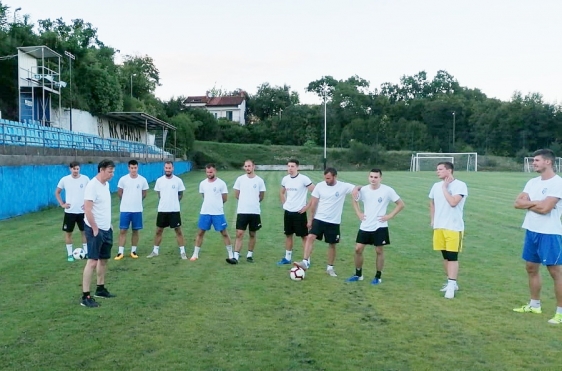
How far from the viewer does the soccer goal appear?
6981 cm

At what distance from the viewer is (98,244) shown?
7188mm

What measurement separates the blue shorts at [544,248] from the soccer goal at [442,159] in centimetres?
6394

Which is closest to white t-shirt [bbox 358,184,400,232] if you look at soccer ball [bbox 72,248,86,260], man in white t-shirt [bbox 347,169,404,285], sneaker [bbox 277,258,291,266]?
man in white t-shirt [bbox 347,169,404,285]

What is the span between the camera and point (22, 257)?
1055 centimetres

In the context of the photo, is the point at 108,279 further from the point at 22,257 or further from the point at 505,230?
the point at 505,230

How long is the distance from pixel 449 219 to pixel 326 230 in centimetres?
215

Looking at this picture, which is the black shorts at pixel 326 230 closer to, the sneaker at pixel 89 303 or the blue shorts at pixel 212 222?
the blue shorts at pixel 212 222

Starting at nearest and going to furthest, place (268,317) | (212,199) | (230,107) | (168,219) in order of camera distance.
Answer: (268,317), (212,199), (168,219), (230,107)

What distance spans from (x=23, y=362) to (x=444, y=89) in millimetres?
107098

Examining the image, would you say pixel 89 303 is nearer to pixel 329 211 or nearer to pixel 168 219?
pixel 168 219

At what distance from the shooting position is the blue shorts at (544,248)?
6457mm

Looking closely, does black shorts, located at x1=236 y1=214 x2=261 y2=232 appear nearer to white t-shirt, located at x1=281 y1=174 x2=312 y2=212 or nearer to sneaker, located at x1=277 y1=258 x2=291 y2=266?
white t-shirt, located at x1=281 y1=174 x2=312 y2=212

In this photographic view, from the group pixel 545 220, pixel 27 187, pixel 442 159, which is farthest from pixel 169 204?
pixel 442 159

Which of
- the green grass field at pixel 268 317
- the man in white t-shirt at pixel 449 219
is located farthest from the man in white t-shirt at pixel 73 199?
the man in white t-shirt at pixel 449 219
